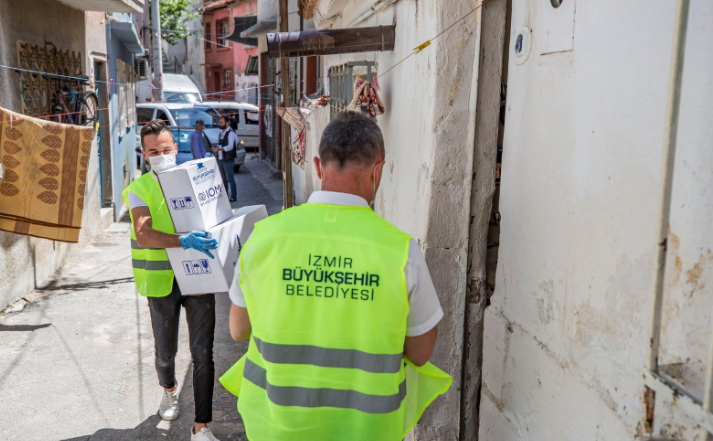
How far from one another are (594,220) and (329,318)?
2.91 feet

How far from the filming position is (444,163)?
3109mm

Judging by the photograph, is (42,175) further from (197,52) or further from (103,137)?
(197,52)

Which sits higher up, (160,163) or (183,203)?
(160,163)

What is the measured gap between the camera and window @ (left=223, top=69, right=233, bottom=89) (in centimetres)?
3512

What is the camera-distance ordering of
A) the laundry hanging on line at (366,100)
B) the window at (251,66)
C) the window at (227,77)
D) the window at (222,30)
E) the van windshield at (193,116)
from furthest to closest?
the window at (222,30) < the window at (227,77) < the window at (251,66) < the van windshield at (193,116) < the laundry hanging on line at (366,100)

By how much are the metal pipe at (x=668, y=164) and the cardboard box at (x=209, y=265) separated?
242 cm

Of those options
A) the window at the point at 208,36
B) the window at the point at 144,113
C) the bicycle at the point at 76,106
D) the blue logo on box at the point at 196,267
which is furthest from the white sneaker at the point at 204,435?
the window at the point at 208,36

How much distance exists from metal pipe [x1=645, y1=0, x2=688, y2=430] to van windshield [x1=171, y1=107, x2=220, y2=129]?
1716 cm

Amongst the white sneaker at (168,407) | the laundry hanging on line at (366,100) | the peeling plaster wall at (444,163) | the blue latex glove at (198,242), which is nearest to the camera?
the peeling plaster wall at (444,163)

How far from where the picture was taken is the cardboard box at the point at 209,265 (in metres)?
3.66

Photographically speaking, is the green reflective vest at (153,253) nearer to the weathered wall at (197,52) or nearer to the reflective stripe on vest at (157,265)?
the reflective stripe on vest at (157,265)

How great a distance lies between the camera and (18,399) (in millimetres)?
4445

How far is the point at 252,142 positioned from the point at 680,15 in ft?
71.4

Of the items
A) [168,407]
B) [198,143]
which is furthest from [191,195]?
[198,143]
